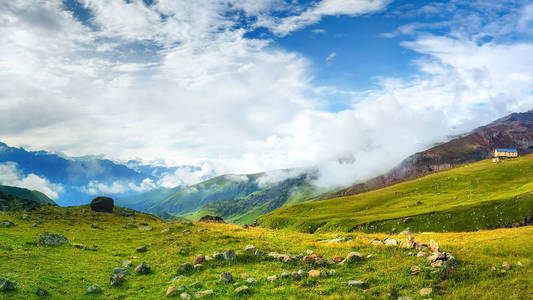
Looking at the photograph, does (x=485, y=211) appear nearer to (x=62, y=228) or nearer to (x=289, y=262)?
(x=289, y=262)

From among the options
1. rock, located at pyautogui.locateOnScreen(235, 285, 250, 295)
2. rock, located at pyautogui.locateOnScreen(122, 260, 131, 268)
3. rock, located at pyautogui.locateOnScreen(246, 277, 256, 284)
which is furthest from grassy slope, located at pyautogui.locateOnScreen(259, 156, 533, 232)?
rock, located at pyautogui.locateOnScreen(122, 260, 131, 268)

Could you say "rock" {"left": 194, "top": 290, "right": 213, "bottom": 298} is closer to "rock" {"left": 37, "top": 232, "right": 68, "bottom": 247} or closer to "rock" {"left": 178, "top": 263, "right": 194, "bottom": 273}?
"rock" {"left": 178, "top": 263, "right": 194, "bottom": 273}

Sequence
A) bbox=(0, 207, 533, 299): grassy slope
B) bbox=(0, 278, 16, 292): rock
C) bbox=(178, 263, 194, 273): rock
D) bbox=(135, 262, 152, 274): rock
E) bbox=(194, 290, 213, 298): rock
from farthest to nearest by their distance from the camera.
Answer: bbox=(135, 262, 152, 274): rock → bbox=(178, 263, 194, 273): rock → bbox=(194, 290, 213, 298): rock → bbox=(0, 278, 16, 292): rock → bbox=(0, 207, 533, 299): grassy slope

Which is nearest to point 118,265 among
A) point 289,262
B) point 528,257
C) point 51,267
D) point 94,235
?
point 51,267

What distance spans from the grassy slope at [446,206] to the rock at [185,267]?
103 meters

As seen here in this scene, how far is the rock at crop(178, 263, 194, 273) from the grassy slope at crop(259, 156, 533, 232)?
103m

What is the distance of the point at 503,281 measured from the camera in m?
17.2

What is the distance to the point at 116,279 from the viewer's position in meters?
22.0

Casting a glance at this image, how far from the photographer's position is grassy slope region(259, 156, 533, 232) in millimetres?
96000

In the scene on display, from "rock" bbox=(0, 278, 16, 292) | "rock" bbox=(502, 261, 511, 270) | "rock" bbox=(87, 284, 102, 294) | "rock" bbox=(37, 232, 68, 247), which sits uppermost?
"rock" bbox=(37, 232, 68, 247)

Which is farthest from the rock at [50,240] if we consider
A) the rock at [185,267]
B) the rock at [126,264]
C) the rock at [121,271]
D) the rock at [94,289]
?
the rock at [185,267]

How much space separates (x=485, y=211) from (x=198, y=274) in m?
113

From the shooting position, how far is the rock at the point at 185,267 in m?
23.5

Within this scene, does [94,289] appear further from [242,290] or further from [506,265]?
[506,265]
